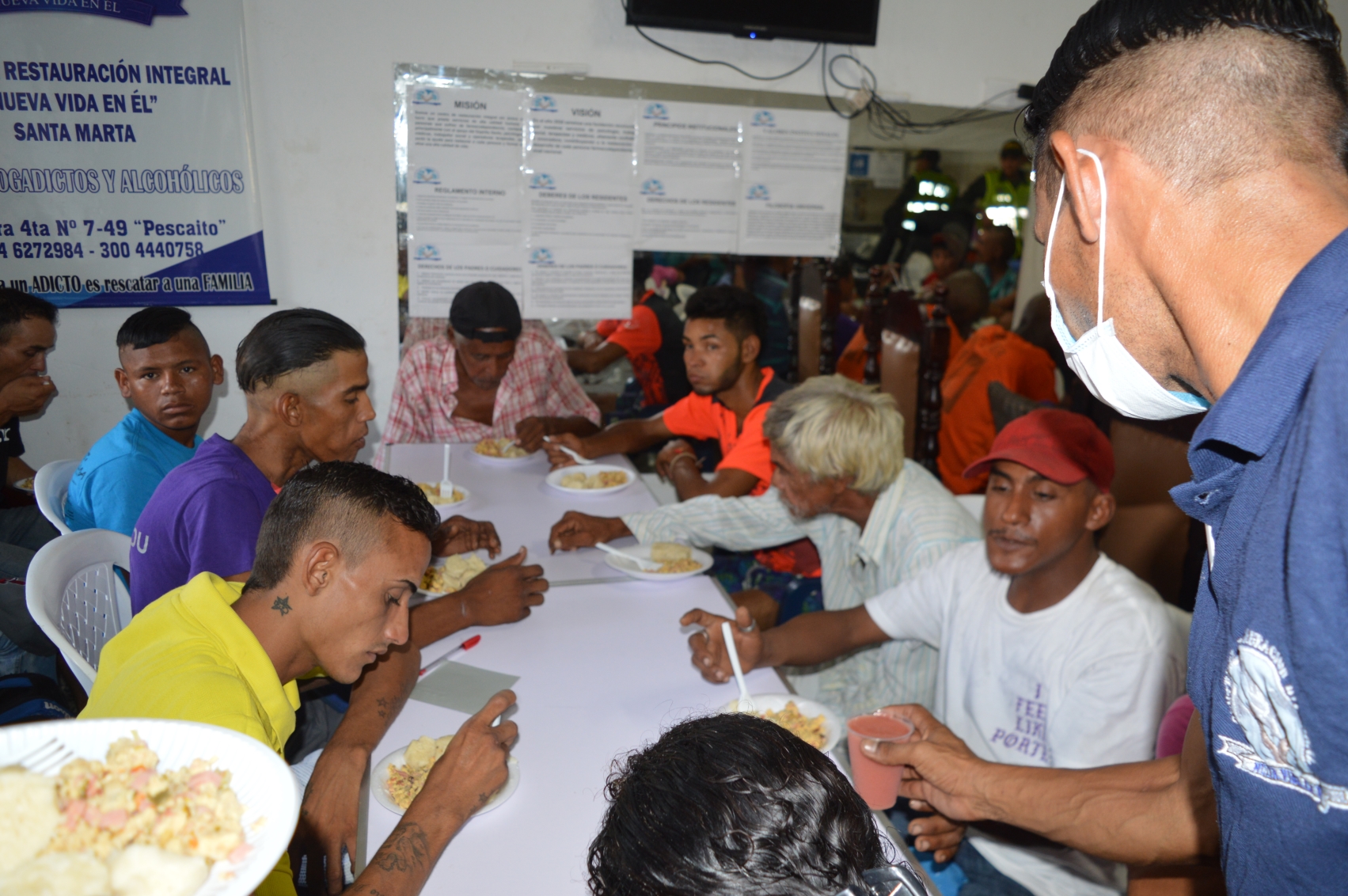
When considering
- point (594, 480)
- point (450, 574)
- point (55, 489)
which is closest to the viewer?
point (450, 574)

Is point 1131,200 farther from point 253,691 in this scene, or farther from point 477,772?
point 253,691

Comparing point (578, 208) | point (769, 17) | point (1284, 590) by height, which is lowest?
point (1284, 590)

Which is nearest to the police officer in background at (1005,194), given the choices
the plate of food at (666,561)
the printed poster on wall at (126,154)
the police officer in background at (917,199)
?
the police officer in background at (917,199)

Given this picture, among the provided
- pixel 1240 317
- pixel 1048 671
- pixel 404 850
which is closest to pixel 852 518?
pixel 1048 671

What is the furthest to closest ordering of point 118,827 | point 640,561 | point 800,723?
point 640,561, point 800,723, point 118,827

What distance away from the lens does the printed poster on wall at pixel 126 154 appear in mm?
3295

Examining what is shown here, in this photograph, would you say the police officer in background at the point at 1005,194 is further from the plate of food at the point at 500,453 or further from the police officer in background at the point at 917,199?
the plate of food at the point at 500,453

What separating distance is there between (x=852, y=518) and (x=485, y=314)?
6.56ft

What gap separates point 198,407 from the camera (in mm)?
2848

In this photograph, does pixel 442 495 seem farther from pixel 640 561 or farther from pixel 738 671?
pixel 738 671

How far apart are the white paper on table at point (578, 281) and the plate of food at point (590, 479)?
1.14m

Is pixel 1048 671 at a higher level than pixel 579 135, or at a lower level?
lower

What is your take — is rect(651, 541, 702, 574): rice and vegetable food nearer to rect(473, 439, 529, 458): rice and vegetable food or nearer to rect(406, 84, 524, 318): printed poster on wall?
rect(473, 439, 529, 458): rice and vegetable food

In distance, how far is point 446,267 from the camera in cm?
390
